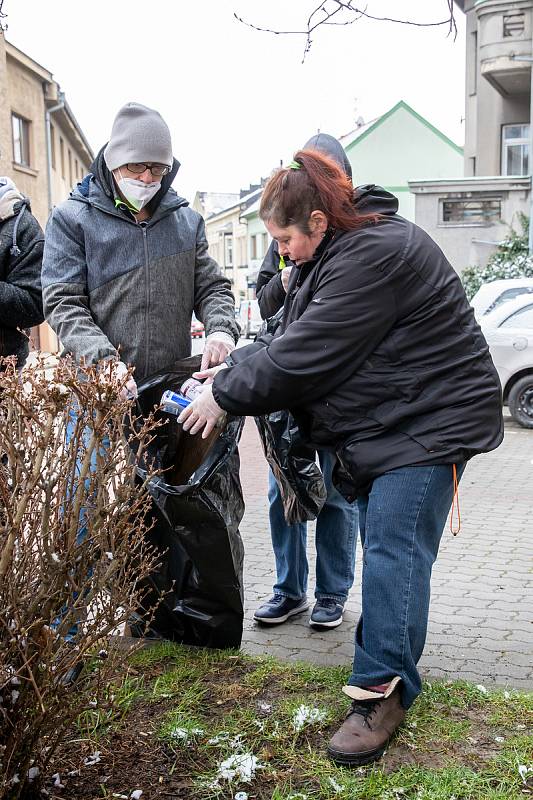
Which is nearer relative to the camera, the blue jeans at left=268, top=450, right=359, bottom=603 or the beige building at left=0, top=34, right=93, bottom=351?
the blue jeans at left=268, top=450, right=359, bottom=603

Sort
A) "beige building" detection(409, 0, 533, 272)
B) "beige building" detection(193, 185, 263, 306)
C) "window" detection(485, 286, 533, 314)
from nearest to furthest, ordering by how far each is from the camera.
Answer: "window" detection(485, 286, 533, 314) → "beige building" detection(409, 0, 533, 272) → "beige building" detection(193, 185, 263, 306)

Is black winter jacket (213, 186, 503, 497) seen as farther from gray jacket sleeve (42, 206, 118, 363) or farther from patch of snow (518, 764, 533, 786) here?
patch of snow (518, 764, 533, 786)

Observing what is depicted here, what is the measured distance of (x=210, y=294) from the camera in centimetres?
382

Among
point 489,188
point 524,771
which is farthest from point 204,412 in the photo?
point 489,188

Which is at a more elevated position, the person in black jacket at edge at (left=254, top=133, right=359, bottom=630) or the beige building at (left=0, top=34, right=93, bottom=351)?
the beige building at (left=0, top=34, right=93, bottom=351)

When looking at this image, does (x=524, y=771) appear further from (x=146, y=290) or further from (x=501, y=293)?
(x=501, y=293)

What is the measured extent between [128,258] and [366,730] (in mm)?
1976

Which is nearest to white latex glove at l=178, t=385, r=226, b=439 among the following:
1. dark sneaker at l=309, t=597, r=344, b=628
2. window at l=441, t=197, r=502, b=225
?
dark sneaker at l=309, t=597, r=344, b=628

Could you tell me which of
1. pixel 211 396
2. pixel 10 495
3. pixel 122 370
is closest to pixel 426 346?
pixel 211 396

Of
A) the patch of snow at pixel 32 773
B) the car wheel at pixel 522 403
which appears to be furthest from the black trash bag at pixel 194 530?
the car wheel at pixel 522 403

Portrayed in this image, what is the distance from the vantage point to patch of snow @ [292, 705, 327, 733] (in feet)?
9.80

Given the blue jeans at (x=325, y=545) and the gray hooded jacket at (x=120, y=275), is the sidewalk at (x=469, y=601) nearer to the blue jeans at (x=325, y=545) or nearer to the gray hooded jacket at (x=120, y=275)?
the blue jeans at (x=325, y=545)

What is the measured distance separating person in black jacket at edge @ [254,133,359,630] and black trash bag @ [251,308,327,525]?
0.87 feet

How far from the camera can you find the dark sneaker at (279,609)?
4.02 meters
